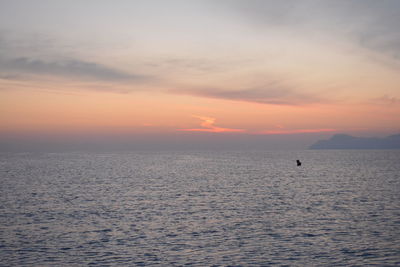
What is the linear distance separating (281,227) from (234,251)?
387 inches

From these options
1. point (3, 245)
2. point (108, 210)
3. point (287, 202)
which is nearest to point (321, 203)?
point (287, 202)

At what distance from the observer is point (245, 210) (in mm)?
45938

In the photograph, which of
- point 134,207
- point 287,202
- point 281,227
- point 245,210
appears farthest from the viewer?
point 287,202

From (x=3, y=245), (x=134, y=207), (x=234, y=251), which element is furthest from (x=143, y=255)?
(x=134, y=207)

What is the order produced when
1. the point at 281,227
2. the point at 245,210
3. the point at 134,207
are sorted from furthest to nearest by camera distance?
the point at 134,207
the point at 245,210
the point at 281,227

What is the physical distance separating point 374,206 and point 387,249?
887 inches

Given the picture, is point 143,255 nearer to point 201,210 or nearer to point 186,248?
point 186,248

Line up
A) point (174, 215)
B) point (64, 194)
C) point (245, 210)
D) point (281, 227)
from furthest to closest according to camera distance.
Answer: point (64, 194) < point (245, 210) < point (174, 215) < point (281, 227)

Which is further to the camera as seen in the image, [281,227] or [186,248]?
[281,227]

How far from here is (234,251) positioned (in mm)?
27938

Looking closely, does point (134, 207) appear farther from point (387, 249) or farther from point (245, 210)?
point (387, 249)

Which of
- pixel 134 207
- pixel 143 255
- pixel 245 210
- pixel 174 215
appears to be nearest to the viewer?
pixel 143 255

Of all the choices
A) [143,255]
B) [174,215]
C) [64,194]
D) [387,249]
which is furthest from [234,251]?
[64,194]

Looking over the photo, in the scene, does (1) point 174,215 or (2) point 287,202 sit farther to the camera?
(2) point 287,202
